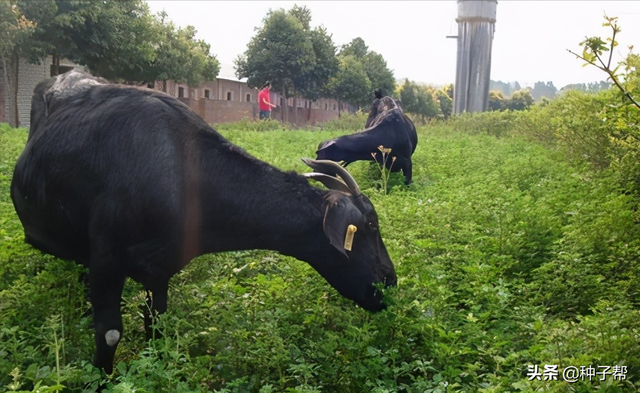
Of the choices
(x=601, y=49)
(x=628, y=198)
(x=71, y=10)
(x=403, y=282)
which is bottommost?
(x=403, y=282)

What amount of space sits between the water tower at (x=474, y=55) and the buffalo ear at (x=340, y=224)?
113 feet

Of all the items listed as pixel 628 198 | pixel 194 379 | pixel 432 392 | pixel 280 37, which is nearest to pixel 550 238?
pixel 628 198

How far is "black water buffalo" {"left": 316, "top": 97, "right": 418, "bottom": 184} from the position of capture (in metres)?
9.67

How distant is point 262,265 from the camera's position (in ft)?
17.6

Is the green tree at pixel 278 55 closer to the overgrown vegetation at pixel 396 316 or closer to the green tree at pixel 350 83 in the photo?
the green tree at pixel 350 83

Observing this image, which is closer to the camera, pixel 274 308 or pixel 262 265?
pixel 274 308

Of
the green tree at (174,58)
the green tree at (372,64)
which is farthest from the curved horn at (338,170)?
the green tree at (372,64)

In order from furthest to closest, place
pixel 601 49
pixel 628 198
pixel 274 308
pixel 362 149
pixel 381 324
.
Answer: pixel 362 149
pixel 628 198
pixel 274 308
pixel 381 324
pixel 601 49

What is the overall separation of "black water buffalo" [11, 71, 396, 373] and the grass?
0.81ft

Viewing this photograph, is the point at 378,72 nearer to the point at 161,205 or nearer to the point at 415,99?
the point at 415,99

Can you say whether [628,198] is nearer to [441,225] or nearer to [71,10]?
[441,225]

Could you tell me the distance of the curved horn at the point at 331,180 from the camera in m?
4.56

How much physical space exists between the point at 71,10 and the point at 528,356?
24417 millimetres

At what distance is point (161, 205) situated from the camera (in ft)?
12.8
